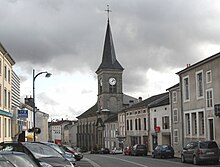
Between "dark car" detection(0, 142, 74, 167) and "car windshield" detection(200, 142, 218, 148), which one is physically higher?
"dark car" detection(0, 142, 74, 167)

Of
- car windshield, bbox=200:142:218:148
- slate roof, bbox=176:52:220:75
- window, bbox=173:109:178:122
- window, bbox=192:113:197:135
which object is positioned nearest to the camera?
car windshield, bbox=200:142:218:148

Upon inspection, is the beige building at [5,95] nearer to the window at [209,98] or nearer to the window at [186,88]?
the window at [186,88]

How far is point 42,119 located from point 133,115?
594 inches

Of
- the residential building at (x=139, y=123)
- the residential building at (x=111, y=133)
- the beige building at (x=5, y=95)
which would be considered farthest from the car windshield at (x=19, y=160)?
the residential building at (x=111, y=133)

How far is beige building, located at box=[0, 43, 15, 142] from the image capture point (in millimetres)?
40250

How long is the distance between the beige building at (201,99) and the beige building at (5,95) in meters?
17.1

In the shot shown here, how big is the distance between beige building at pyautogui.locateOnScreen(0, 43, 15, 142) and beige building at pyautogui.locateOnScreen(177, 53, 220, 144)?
17.1 m

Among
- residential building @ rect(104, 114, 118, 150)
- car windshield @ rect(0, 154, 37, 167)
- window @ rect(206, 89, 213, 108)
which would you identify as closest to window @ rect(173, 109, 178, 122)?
window @ rect(206, 89, 213, 108)

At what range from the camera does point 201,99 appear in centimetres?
4091

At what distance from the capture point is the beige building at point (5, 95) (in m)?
40.2

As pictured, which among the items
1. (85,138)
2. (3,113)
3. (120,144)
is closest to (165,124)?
(3,113)

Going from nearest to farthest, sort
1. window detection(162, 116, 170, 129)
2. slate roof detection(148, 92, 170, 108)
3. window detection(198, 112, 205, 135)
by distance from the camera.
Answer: window detection(198, 112, 205, 135) → window detection(162, 116, 170, 129) → slate roof detection(148, 92, 170, 108)

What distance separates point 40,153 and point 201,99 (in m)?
25.6

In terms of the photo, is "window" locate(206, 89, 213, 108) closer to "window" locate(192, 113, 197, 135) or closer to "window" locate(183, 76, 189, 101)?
"window" locate(192, 113, 197, 135)
